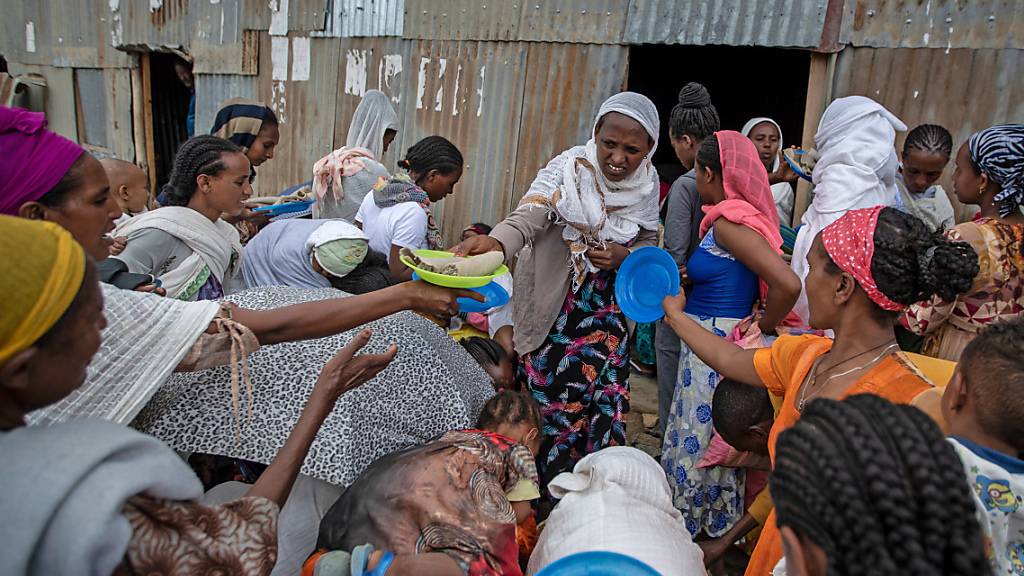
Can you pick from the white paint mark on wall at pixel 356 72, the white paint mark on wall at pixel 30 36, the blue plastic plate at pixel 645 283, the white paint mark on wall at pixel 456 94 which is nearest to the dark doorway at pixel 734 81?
the white paint mark on wall at pixel 456 94

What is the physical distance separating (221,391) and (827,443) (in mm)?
1679

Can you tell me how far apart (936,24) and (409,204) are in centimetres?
352

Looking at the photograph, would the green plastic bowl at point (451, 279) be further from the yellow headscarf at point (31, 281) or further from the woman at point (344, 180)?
the woman at point (344, 180)

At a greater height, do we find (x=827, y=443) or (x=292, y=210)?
(x=827, y=443)

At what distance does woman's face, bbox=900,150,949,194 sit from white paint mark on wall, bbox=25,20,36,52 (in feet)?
37.6

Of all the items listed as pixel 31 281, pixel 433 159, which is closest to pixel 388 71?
pixel 433 159

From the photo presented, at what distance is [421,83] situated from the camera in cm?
638

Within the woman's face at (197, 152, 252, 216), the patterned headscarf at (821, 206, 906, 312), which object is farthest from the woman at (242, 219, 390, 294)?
the patterned headscarf at (821, 206, 906, 312)

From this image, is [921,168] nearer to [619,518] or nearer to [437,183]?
[437,183]

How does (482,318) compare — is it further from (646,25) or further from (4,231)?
(4,231)

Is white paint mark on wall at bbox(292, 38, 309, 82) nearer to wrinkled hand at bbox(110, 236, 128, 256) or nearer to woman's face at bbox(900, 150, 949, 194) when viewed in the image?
wrinkled hand at bbox(110, 236, 128, 256)

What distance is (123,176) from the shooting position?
11.3 ft

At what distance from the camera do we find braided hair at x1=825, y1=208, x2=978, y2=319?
1.68m

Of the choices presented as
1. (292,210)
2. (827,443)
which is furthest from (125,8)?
(827,443)
